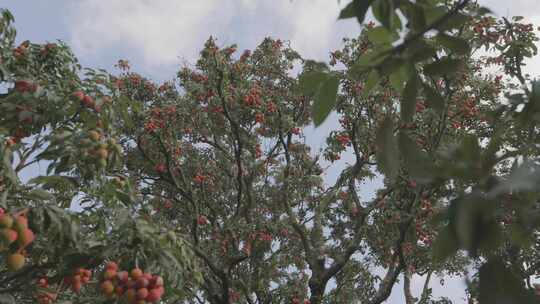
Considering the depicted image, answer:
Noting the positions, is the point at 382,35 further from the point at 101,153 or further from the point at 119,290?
the point at 101,153

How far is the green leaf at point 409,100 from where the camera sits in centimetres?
98

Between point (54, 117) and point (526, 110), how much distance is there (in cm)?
362

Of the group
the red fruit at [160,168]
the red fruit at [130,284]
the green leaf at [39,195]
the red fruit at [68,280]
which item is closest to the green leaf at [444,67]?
the red fruit at [130,284]

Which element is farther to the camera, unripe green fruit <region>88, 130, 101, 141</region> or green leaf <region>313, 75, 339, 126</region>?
unripe green fruit <region>88, 130, 101, 141</region>

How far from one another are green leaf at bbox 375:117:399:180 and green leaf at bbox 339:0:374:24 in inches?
7.3

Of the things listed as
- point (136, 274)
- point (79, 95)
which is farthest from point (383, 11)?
point (79, 95)

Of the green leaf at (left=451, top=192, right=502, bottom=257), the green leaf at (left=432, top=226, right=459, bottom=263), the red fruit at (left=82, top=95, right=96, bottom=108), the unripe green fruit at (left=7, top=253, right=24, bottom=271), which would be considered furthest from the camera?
the red fruit at (left=82, top=95, right=96, bottom=108)

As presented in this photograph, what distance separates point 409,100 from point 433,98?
0.23 ft

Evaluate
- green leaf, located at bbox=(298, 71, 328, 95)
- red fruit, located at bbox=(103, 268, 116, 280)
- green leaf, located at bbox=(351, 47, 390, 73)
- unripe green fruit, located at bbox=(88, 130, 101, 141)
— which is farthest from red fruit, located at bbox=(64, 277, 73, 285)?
green leaf, located at bbox=(351, 47, 390, 73)

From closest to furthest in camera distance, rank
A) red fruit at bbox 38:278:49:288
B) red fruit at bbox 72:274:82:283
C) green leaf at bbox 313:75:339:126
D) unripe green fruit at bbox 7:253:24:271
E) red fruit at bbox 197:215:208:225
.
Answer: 1. green leaf at bbox 313:75:339:126
2. unripe green fruit at bbox 7:253:24:271
3. red fruit at bbox 72:274:82:283
4. red fruit at bbox 38:278:49:288
5. red fruit at bbox 197:215:208:225

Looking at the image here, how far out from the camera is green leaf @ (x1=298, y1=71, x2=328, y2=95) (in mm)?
1055

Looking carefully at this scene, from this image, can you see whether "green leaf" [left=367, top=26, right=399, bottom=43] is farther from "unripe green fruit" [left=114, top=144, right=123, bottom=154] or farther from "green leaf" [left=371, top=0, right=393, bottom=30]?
"unripe green fruit" [left=114, top=144, right=123, bottom=154]

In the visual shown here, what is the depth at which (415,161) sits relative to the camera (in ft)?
2.71

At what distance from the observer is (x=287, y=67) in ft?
38.4
